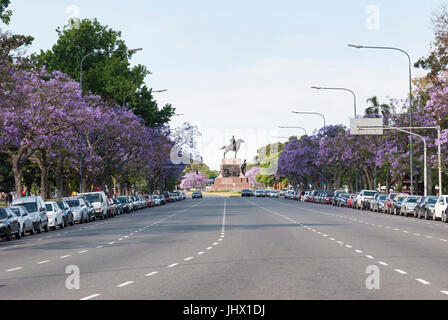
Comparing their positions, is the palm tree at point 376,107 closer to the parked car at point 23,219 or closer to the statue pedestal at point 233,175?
the parked car at point 23,219

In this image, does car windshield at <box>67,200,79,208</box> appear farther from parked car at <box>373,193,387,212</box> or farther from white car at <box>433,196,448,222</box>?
parked car at <box>373,193,387,212</box>

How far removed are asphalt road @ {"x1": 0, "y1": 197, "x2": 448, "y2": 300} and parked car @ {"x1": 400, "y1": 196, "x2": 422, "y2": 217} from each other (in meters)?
21.8

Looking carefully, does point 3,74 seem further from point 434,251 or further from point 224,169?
point 224,169

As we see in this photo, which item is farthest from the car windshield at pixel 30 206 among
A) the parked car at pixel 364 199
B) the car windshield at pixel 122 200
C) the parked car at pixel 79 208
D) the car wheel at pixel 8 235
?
the parked car at pixel 364 199

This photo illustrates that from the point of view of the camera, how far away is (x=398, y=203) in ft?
170

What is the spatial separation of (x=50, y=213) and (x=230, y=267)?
2301 centimetres

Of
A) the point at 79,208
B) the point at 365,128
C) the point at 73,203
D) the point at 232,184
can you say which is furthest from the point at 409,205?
the point at 232,184

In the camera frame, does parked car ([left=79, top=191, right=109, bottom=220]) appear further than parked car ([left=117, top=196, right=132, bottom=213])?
No

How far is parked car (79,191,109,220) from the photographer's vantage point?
1908 inches

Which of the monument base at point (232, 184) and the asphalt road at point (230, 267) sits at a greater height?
the monument base at point (232, 184)

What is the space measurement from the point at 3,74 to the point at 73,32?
4480cm

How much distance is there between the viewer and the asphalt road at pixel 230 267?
11688 millimetres

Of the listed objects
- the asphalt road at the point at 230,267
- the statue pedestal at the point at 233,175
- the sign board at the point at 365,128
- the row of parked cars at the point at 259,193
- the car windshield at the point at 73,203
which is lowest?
the row of parked cars at the point at 259,193

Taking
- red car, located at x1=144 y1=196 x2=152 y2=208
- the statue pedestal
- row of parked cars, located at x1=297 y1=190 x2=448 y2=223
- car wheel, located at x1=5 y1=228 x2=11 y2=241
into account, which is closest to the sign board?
row of parked cars, located at x1=297 y1=190 x2=448 y2=223
